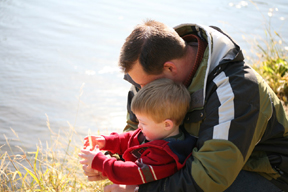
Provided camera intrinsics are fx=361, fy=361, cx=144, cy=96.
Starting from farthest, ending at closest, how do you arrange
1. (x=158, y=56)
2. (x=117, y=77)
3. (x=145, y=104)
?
(x=117, y=77)
(x=158, y=56)
(x=145, y=104)

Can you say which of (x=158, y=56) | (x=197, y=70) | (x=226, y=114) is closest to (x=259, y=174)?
(x=226, y=114)

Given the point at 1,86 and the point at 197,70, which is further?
the point at 1,86

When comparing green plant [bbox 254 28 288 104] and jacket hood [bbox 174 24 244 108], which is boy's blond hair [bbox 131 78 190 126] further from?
green plant [bbox 254 28 288 104]

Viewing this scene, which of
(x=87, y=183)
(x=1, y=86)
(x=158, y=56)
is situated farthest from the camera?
(x=1, y=86)

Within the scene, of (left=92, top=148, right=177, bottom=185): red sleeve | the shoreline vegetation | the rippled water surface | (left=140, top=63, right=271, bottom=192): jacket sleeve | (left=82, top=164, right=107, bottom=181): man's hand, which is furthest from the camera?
the rippled water surface

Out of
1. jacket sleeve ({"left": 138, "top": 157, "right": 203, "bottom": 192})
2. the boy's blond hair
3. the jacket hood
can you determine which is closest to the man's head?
the boy's blond hair

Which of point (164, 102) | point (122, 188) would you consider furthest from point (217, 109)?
point (122, 188)

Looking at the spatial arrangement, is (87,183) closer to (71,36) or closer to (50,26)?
(71,36)

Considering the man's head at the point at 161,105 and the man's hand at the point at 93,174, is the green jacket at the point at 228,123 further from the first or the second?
the man's hand at the point at 93,174

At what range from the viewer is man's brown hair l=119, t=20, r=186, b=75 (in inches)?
91.9

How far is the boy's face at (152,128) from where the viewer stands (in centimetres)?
222

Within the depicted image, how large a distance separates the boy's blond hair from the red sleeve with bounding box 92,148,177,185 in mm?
221

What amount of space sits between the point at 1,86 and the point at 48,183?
280 centimetres

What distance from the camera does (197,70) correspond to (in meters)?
2.23
